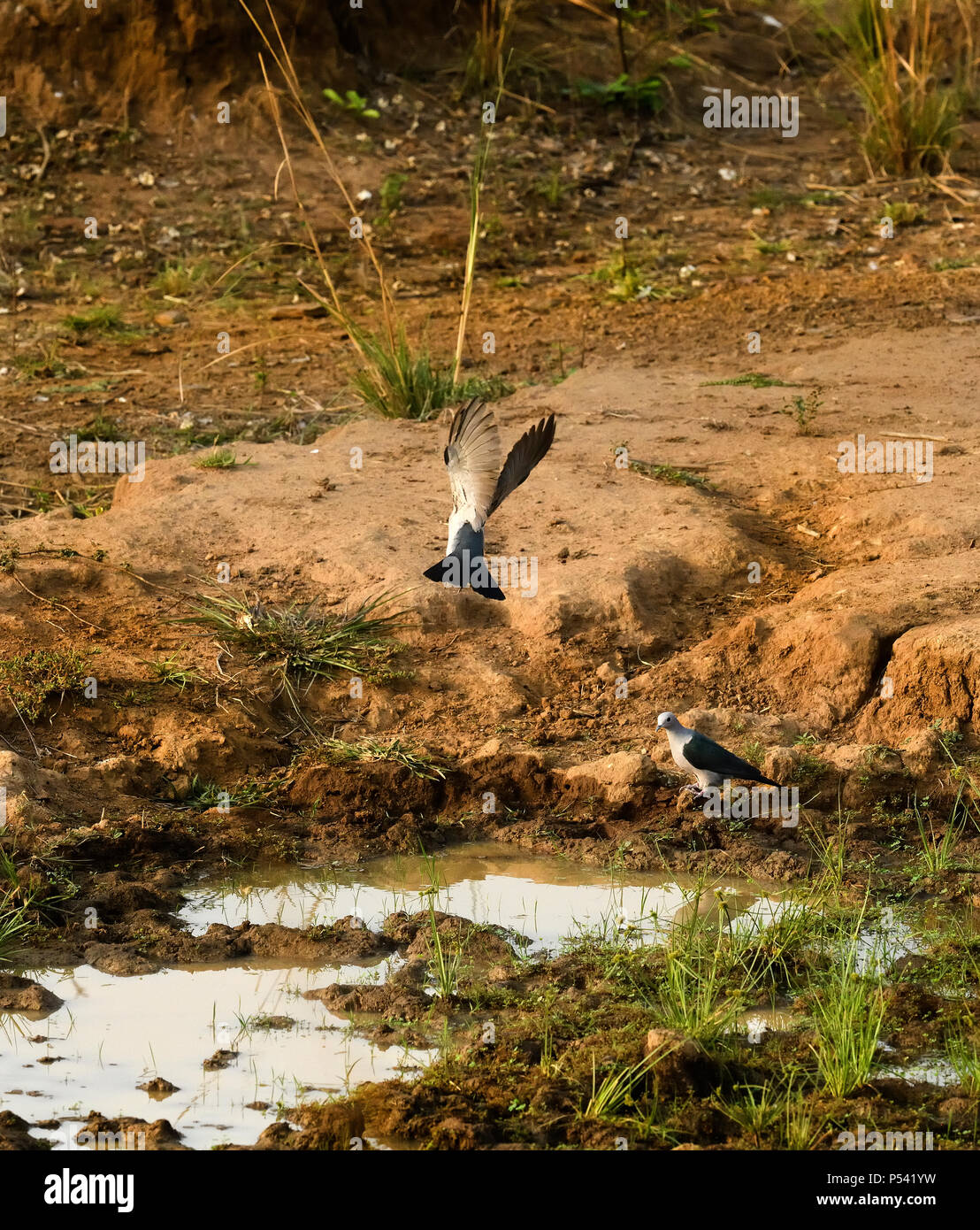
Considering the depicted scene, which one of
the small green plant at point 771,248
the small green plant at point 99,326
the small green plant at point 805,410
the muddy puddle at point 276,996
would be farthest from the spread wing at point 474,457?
the small green plant at point 771,248

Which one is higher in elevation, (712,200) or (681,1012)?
(712,200)

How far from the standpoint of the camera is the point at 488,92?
11656mm

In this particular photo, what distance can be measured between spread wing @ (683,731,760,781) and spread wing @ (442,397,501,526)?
97 centimetres

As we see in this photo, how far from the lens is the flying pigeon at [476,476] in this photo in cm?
450

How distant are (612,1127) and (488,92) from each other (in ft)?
32.7

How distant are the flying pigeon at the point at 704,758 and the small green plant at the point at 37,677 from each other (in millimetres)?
2019

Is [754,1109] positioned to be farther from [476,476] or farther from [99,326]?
[99,326]

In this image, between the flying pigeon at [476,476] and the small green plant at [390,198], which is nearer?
the flying pigeon at [476,476]

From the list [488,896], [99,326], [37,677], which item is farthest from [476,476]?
[99,326]

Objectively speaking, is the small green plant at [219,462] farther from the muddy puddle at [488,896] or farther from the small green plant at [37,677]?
the muddy puddle at [488,896]

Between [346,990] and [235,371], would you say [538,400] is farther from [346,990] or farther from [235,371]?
[346,990]

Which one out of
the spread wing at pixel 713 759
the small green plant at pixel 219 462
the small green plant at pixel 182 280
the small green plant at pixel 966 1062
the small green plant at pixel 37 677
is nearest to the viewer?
the small green plant at pixel 966 1062

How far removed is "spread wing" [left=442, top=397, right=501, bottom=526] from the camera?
4.50 m

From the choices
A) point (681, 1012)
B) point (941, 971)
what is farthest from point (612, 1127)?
point (941, 971)
